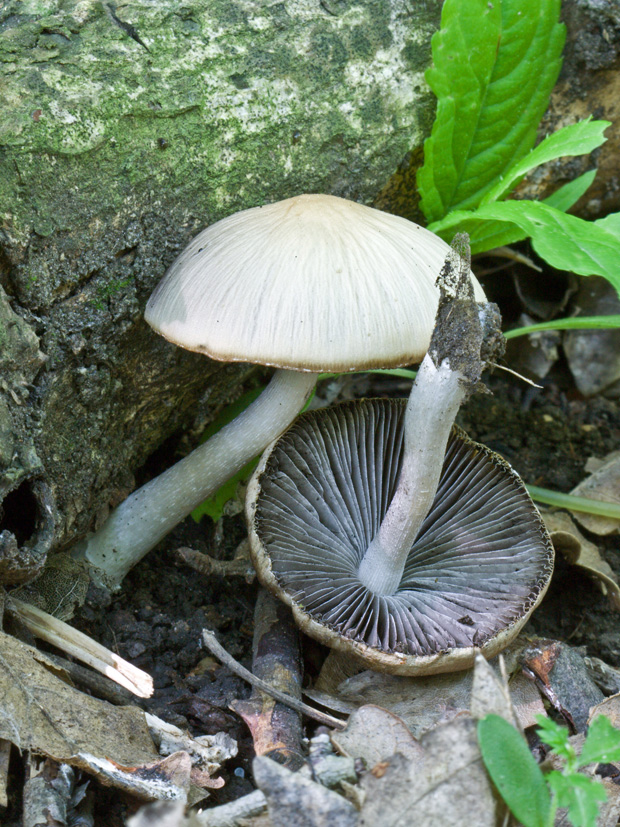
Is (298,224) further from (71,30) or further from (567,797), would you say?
(567,797)

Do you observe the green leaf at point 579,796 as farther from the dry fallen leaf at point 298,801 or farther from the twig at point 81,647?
the twig at point 81,647

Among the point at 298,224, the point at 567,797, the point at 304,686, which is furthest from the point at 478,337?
the point at 304,686

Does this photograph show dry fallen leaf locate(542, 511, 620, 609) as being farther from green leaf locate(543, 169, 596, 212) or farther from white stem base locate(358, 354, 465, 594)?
green leaf locate(543, 169, 596, 212)

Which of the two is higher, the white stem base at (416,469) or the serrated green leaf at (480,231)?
the serrated green leaf at (480,231)

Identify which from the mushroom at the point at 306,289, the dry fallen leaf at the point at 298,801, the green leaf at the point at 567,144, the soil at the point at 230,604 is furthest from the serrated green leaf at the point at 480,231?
the dry fallen leaf at the point at 298,801

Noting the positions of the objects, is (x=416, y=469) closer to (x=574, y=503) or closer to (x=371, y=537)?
(x=371, y=537)

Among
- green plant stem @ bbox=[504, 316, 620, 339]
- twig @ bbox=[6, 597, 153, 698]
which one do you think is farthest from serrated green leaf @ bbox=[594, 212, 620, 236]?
twig @ bbox=[6, 597, 153, 698]

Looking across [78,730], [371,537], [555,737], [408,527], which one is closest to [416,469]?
[408,527]
